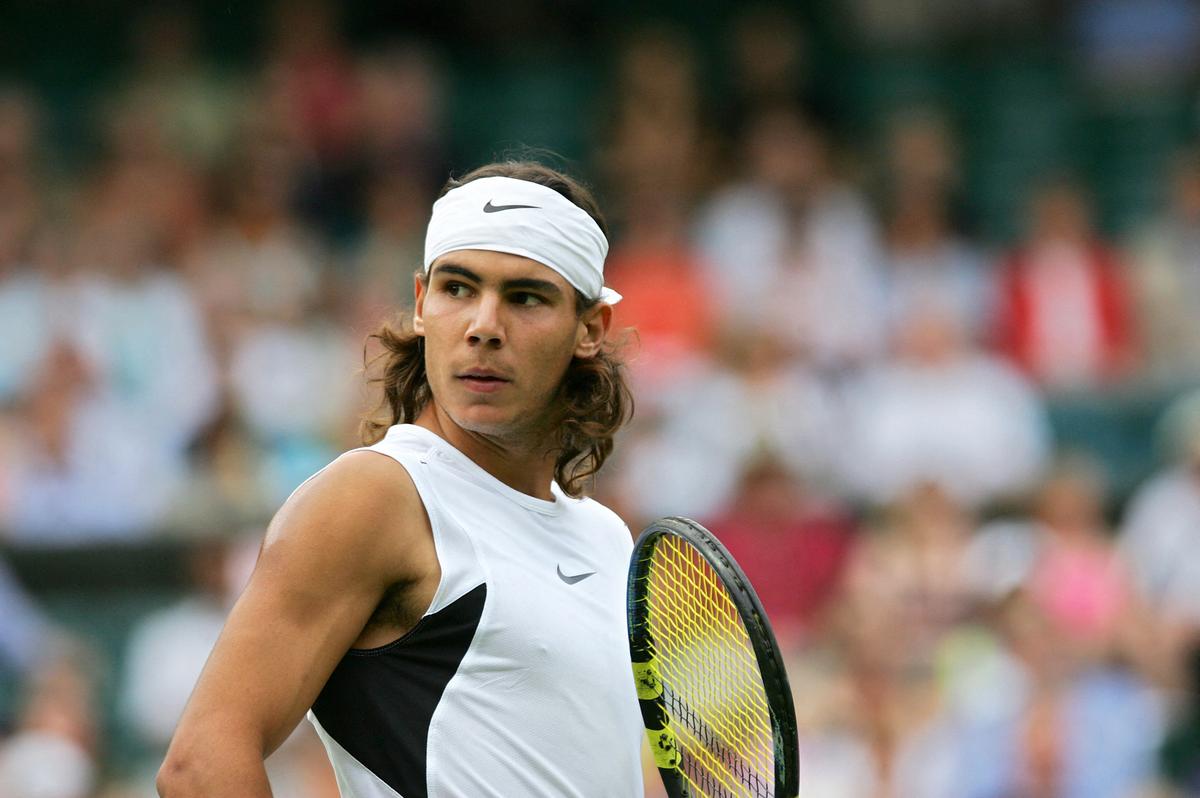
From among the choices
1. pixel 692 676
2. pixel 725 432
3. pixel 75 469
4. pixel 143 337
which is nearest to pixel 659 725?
pixel 692 676

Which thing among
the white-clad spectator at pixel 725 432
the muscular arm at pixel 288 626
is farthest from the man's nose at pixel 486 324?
the white-clad spectator at pixel 725 432

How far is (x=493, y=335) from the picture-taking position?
344 centimetres

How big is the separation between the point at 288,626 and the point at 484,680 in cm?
37

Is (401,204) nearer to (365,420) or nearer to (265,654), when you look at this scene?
Result: (365,420)

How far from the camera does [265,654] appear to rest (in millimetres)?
3035

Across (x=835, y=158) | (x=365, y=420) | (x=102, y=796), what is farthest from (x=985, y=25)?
(x=365, y=420)

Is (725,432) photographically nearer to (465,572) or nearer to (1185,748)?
(1185,748)

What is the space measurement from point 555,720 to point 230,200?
8475 mm

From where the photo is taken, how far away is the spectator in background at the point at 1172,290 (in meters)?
10.5

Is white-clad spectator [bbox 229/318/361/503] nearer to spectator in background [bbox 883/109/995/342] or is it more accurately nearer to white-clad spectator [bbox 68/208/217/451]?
white-clad spectator [bbox 68/208/217/451]

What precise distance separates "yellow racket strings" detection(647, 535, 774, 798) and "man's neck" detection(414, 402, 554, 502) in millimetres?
273

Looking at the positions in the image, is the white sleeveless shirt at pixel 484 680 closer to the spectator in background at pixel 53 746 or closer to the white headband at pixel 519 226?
the white headband at pixel 519 226

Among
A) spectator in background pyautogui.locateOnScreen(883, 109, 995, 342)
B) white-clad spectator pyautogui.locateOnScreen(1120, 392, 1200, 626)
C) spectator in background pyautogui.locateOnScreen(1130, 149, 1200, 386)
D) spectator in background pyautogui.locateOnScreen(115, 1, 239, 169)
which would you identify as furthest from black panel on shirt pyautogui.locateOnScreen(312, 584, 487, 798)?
spectator in background pyautogui.locateOnScreen(115, 1, 239, 169)

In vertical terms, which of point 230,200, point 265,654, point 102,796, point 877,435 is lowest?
point 265,654
